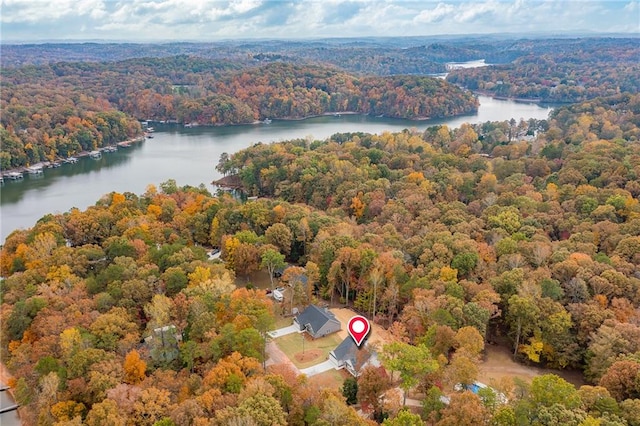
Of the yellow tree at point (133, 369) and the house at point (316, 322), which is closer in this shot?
the yellow tree at point (133, 369)

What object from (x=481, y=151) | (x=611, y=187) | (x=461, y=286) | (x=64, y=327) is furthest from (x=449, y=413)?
(x=481, y=151)

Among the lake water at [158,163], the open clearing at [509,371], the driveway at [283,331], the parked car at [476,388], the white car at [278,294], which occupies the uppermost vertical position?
the parked car at [476,388]

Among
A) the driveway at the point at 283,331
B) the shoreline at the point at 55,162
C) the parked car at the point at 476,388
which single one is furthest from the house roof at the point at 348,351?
the shoreline at the point at 55,162

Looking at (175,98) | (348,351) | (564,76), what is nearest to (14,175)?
(175,98)

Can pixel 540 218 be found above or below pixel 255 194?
above

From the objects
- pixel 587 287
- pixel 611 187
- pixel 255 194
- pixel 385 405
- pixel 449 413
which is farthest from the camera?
pixel 255 194

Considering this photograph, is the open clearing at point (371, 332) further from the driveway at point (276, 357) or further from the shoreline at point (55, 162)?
the shoreline at point (55, 162)

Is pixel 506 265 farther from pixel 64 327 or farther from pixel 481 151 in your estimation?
pixel 481 151
